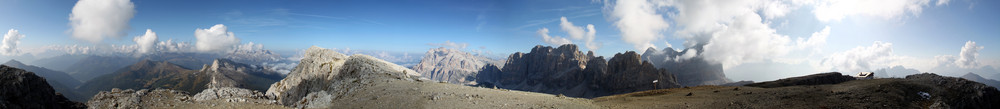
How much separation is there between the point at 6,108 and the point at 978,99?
41477 mm

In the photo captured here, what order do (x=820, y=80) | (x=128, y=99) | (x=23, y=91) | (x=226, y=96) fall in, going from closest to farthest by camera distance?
(x=23, y=91) → (x=128, y=99) → (x=226, y=96) → (x=820, y=80)

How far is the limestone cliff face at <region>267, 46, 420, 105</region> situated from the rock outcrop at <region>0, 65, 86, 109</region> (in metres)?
12.9

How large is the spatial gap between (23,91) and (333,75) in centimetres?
2208

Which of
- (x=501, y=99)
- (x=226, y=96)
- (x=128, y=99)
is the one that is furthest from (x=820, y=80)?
(x=128, y=99)

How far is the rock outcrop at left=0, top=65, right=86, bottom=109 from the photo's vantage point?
12602 millimetres

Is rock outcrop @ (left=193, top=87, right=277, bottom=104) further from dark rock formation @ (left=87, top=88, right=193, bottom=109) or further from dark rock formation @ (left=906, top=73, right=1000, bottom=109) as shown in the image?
dark rock formation @ (left=906, top=73, right=1000, bottom=109)

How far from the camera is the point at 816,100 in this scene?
71.4 ft

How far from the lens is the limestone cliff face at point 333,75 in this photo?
93.4 ft

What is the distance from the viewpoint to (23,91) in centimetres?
1371

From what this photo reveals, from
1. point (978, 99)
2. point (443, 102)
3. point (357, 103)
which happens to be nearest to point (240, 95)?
point (357, 103)

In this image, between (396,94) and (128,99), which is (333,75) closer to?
(128,99)

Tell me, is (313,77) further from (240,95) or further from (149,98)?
(149,98)

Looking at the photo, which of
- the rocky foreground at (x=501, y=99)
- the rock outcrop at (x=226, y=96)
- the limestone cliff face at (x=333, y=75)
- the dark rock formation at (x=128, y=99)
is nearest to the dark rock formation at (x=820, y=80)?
the rocky foreground at (x=501, y=99)

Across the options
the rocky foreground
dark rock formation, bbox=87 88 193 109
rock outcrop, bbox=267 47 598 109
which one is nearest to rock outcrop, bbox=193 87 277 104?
the rocky foreground
